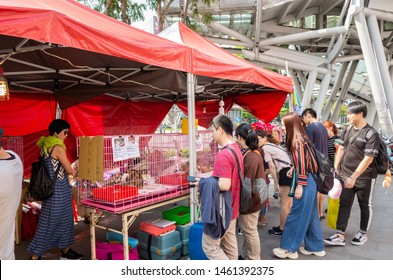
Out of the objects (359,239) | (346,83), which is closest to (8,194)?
(359,239)

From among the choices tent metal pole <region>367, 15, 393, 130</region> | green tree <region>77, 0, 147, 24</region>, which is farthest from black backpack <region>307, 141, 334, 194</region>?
tent metal pole <region>367, 15, 393, 130</region>

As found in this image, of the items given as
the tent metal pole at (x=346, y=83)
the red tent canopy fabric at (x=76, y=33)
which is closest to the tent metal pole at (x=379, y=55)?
the tent metal pole at (x=346, y=83)

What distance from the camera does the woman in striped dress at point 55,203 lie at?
3.27 meters

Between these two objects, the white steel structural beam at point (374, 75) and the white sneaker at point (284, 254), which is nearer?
the white sneaker at point (284, 254)

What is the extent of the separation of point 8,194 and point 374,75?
503 inches

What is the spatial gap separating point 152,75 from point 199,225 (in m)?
2.30

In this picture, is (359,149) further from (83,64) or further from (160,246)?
(83,64)

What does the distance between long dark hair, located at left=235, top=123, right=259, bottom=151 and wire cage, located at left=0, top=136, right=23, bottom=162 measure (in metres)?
3.26

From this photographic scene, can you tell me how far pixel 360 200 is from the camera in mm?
3990

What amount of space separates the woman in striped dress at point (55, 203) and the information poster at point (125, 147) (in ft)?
2.26

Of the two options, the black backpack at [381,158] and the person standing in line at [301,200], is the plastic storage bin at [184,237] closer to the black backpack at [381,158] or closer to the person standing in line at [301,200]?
the person standing in line at [301,200]

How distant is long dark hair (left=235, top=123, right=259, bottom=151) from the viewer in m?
3.11
